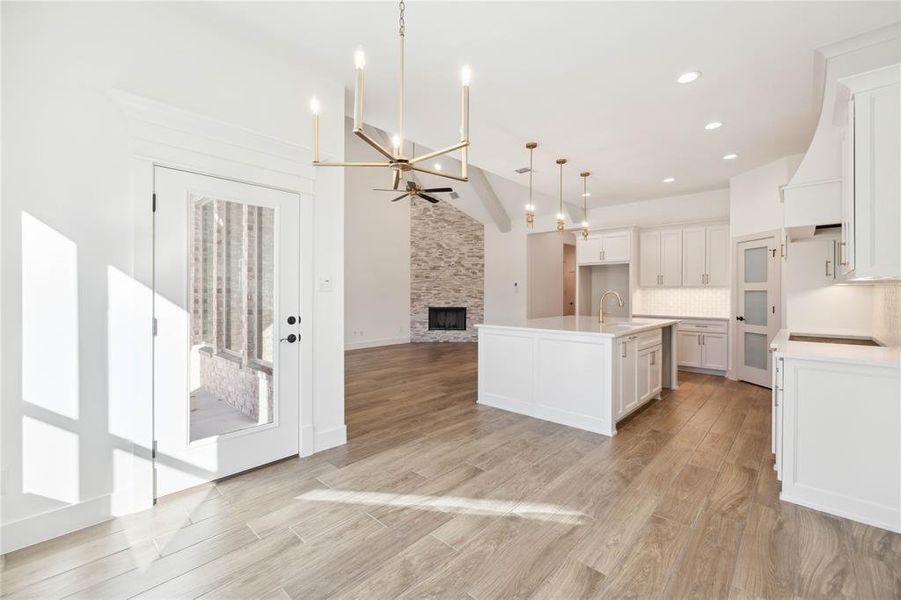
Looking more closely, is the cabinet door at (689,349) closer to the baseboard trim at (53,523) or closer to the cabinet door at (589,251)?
the cabinet door at (589,251)

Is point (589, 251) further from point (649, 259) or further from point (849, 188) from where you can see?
point (849, 188)

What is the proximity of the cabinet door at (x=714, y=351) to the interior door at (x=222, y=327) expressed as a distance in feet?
19.9

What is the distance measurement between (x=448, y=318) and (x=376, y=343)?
2051mm

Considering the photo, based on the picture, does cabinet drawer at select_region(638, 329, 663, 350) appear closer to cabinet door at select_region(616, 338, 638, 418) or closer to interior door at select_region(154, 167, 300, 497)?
cabinet door at select_region(616, 338, 638, 418)

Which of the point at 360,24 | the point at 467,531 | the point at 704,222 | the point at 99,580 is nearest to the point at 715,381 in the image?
the point at 704,222

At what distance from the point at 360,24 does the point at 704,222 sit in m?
6.00

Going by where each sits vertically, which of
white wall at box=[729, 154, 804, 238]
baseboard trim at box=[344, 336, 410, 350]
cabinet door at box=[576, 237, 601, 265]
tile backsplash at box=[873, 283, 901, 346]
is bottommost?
baseboard trim at box=[344, 336, 410, 350]

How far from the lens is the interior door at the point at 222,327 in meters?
2.33

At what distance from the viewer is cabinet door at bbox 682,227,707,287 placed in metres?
6.16

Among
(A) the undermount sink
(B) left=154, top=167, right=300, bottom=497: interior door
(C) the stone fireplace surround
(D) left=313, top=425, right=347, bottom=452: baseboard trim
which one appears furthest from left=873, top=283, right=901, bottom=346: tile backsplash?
(C) the stone fireplace surround

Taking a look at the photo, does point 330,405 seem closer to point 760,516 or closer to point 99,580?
point 99,580

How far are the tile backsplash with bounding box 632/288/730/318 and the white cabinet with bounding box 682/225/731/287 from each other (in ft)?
1.20

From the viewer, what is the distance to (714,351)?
19.3 ft

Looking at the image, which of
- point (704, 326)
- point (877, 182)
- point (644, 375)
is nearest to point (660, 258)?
point (704, 326)
